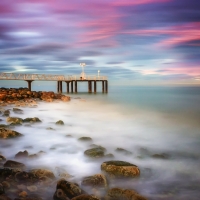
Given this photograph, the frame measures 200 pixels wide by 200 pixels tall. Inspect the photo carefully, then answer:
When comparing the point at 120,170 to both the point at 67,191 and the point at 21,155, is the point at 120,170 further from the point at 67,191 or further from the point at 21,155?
the point at 21,155

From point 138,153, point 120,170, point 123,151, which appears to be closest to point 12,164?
point 120,170

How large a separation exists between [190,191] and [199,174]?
1181 millimetres

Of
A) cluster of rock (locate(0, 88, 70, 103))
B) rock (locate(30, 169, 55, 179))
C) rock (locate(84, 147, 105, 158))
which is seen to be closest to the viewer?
rock (locate(30, 169, 55, 179))

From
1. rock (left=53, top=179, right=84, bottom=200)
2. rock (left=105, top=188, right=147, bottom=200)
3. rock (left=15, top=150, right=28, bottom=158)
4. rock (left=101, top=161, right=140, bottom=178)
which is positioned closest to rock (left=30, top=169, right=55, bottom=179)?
rock (left=53, top=179, right=84, bottom=200)

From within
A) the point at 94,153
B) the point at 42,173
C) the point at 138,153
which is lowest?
the point at 138,153

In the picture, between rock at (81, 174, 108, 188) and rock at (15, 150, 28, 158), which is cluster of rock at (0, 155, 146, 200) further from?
rock at (15, 150, 28, 158)

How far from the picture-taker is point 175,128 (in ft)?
42.9

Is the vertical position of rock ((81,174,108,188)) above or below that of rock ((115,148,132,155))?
above

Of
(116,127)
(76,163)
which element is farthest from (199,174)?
(116,127)

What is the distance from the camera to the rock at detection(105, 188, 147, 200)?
4.48 meters

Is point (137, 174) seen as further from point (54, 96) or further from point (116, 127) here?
point (54, 96)

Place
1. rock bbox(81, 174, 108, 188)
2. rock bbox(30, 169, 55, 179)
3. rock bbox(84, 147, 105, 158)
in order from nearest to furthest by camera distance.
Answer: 1. rock bbox(81, 174, 108, 188)
2. rock bbox(30, 169, 55, 179)
3. rock bbox(84, 147, 105, 158)

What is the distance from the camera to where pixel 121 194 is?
459 centimetres

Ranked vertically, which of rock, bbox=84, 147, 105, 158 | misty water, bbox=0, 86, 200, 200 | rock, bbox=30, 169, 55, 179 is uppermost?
rock, bbox=30, 169, 55, 179
